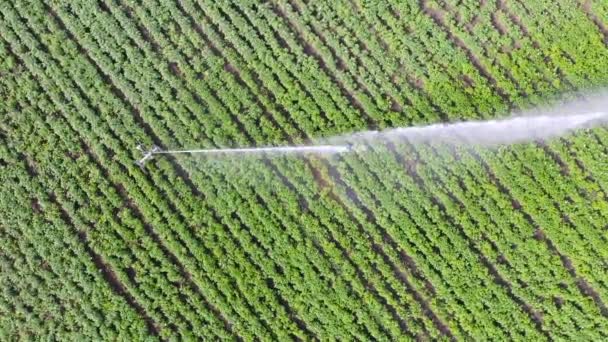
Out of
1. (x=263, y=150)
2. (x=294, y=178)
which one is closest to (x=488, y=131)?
(x=294, y=178)

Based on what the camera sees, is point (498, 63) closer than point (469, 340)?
No

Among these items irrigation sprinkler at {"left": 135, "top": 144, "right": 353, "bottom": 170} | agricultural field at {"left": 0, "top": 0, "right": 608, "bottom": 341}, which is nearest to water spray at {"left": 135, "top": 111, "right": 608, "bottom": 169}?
irrigation sprinkler at {"left": 135, "top": 144, "right": 353, "bottom": 170}

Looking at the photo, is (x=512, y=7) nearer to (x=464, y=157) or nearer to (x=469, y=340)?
(x=464, y=157)

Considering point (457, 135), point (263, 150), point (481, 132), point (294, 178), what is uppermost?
point (481, 132)

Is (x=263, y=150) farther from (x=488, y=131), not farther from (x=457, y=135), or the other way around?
(x=488, y=131)

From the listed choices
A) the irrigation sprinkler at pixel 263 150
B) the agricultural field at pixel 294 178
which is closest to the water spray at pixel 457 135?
the irrigation sprinkler at pixel 263 150

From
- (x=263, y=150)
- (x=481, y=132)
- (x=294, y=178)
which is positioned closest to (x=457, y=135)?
(x=481, y=132)

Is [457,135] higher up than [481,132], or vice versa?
[481,132]

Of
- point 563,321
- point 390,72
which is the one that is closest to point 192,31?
point 390,72
